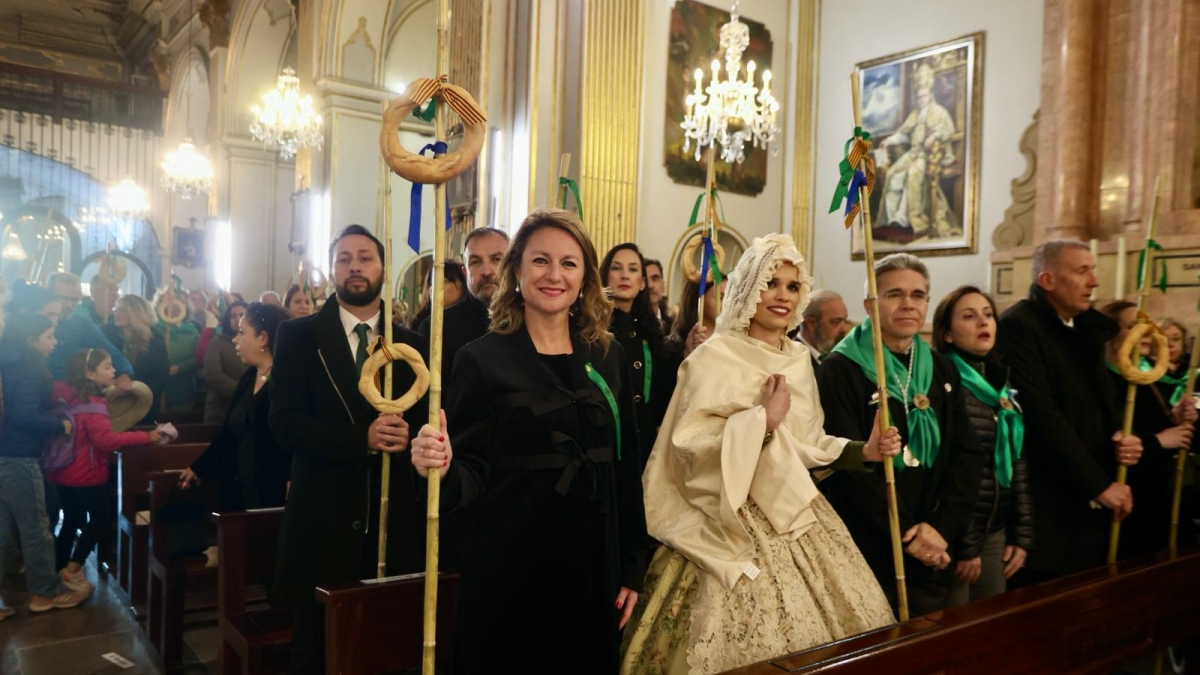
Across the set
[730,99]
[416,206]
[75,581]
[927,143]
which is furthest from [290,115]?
[416,206]

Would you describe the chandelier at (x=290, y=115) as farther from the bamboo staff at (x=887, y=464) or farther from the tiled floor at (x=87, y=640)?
the bamboo staff at (x=887, y=464)

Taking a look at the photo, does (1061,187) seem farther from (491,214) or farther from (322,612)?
(322,612)

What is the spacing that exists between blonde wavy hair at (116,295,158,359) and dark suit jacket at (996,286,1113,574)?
18.9ft

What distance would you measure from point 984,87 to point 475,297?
7.27m

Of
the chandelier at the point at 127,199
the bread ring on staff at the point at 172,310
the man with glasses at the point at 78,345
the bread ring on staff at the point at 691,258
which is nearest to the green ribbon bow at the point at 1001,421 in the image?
the bread ring on staff at the point at 691,258

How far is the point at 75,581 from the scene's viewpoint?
4910 millimetres

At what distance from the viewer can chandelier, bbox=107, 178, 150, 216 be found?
16.6 meters

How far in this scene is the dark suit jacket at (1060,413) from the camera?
328cm

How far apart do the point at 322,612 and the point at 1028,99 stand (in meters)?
8.18

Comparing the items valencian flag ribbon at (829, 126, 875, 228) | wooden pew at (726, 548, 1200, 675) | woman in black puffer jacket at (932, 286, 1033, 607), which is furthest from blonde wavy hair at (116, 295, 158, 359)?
wooden pew at (726, 548, 1200, 675)

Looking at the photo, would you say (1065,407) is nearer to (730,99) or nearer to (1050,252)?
(1050,252)

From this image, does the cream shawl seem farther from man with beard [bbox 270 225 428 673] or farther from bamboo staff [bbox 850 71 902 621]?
man with beard [bbox 270 225 428 673]

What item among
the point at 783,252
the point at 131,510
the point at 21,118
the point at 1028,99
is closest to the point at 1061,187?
the point at 1028,99

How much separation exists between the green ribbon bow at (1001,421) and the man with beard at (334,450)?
6.35ft
